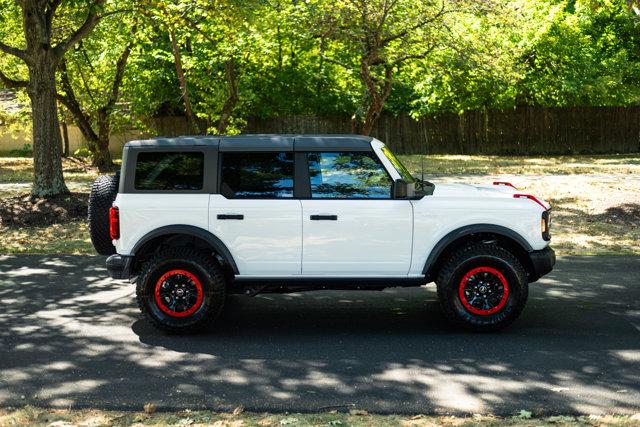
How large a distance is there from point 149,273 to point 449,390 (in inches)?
117

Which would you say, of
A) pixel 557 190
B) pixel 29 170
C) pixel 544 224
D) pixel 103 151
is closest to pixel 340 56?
pixel 103 151

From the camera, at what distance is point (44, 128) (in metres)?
15.4

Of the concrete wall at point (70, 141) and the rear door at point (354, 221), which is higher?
the concrete wall at point (70, 141)

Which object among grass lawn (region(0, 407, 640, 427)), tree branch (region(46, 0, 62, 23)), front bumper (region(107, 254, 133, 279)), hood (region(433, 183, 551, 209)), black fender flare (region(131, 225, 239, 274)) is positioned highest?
tree branch (region(46, 0, 62, 23))

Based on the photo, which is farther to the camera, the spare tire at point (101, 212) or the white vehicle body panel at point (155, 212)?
the spare tire at point (101, 212)

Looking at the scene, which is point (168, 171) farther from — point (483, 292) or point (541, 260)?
Answer: point (541, 260)

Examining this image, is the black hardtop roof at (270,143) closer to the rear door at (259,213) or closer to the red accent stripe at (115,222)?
the rear door at (259,213)

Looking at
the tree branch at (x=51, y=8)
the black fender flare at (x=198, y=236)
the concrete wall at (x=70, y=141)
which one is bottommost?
the black fender flare at (x=198, y=236)

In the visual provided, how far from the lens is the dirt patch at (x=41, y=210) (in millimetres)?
14297

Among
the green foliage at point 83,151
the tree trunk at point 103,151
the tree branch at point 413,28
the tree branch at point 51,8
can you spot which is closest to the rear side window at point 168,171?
the tree branch at point 51,8

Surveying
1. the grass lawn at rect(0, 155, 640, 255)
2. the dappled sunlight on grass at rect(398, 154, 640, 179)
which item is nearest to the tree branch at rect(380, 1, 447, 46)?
the grass lawn at rect(0, 155, 640, 255)

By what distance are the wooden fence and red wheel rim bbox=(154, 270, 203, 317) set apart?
2482 centimetres

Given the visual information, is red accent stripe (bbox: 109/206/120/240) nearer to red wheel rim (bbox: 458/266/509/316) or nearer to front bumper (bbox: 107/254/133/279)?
front bumper (bbox: 107/254/133/279)

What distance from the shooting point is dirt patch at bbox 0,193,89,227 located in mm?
14297
